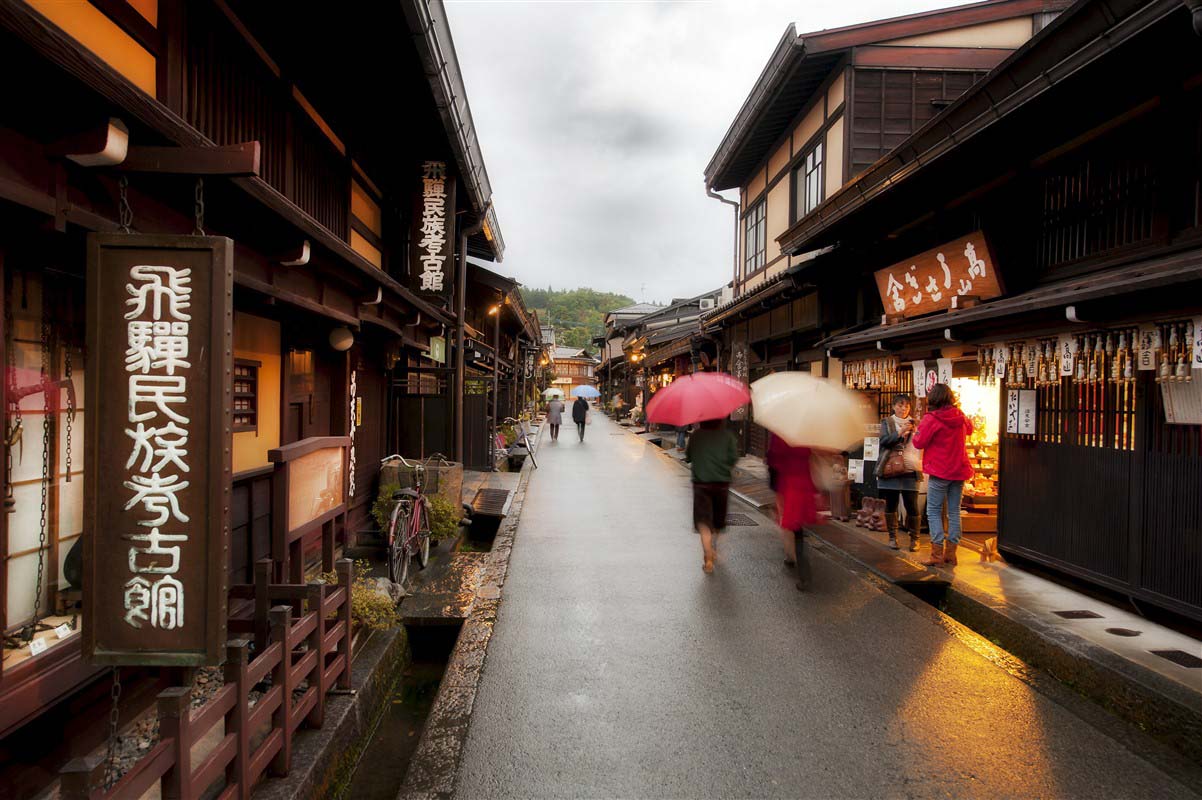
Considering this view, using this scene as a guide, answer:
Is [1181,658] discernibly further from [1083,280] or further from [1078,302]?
[1083,280]

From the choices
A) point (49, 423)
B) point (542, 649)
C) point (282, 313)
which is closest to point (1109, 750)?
point (542, 649)

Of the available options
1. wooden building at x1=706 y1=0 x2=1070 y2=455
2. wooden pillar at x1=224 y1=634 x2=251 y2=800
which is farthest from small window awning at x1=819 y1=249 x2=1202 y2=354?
wooden pillar at x1=224 y1=634 x2=251 y2=800

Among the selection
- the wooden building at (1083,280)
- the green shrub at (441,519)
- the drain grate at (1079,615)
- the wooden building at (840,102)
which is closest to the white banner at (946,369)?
the wooden building at (1083,280)

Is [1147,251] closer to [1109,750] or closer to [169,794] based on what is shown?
[1109,750]

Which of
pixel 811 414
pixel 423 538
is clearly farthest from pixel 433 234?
pixel 811 414

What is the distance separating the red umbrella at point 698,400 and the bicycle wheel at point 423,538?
135 inches

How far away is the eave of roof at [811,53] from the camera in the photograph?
1327cm

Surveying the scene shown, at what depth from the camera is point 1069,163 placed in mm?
7570

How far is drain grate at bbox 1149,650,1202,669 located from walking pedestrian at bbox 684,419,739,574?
4.33 m

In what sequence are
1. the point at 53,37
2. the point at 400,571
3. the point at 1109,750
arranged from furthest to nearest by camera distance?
the point at 400,571
the point at 1109,750
the point at 53,37

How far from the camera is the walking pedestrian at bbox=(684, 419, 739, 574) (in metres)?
7.98

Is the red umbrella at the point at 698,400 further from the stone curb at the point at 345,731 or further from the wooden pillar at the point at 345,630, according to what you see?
the wooden pillar at the point at 345,630

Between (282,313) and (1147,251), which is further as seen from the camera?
(282,313)

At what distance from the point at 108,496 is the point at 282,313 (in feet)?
14.4
